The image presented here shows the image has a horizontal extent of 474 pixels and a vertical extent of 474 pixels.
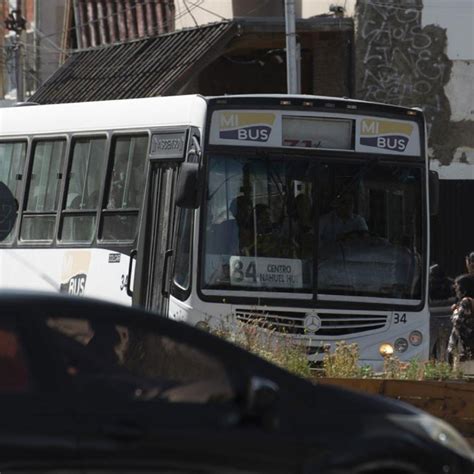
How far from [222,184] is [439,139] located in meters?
12.1

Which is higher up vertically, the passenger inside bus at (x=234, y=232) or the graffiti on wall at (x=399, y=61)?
the graffiti on wall at (x=399, y=61)

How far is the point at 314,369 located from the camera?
12727mm

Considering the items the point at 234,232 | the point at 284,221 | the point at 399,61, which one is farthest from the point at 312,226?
the point at 399,61

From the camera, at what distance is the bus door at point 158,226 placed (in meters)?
14.2

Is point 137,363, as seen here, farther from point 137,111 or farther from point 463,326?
point 463,326

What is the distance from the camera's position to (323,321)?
45.4 ft

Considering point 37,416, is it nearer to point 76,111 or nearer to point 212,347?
point 212,347

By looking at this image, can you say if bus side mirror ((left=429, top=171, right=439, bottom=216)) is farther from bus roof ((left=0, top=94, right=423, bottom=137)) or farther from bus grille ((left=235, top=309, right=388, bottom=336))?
bus grille ((left=235, top=309, right=388, bottom=336))

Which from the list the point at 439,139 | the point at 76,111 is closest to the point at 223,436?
the point at 76,111

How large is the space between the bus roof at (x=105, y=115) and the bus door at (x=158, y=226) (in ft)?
0.73

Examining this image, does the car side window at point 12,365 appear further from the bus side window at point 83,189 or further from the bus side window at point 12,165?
the bus side window at point 12,165

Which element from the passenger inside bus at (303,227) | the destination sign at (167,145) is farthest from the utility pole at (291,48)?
the passenger inside bus at (303,227)

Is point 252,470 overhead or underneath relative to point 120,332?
underneath

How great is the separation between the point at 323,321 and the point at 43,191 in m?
4.38
